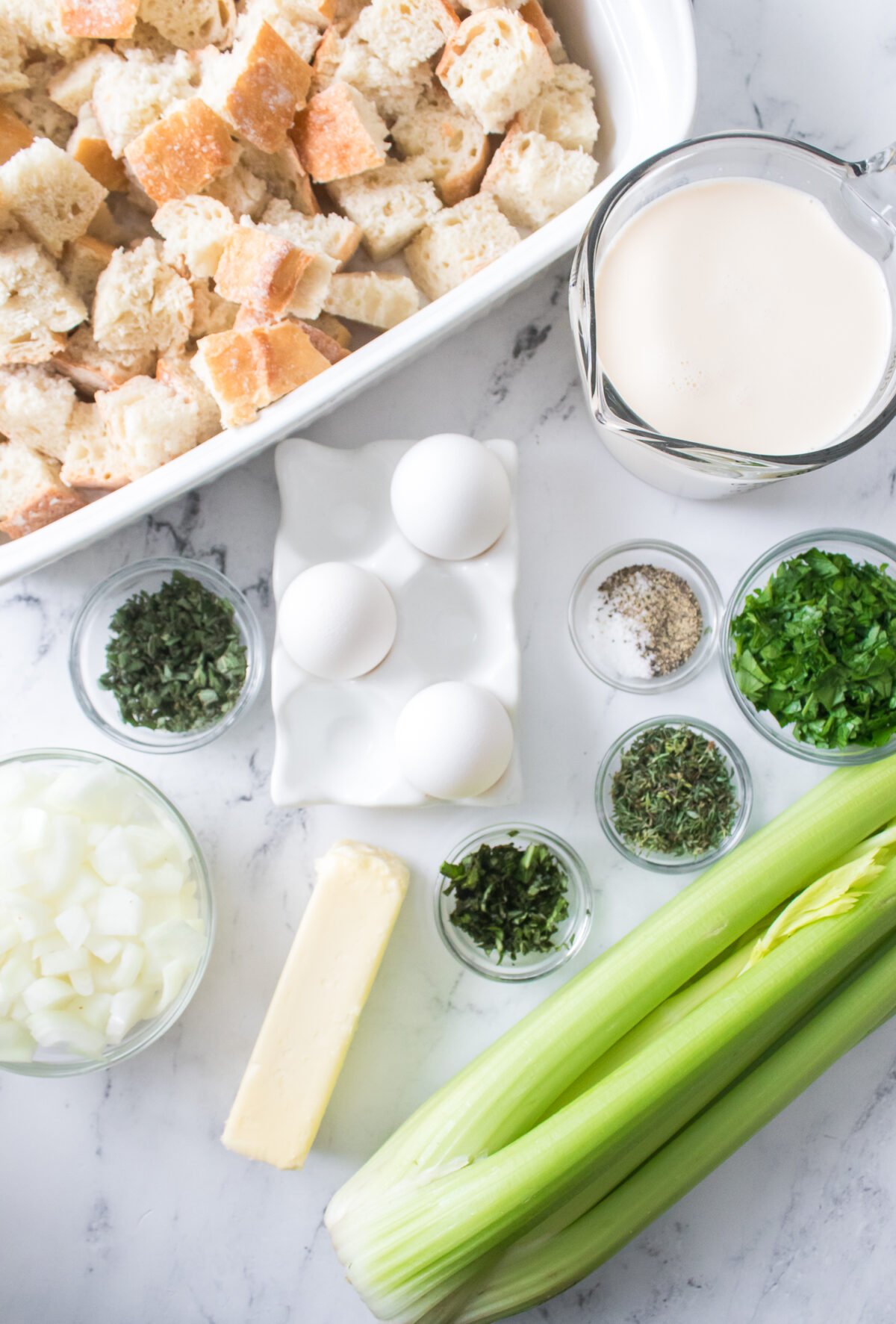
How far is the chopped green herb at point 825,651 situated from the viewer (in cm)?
128

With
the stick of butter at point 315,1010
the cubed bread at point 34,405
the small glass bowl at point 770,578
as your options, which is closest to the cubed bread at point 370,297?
the cubed bread at point 34,405

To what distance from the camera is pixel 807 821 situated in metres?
1.31

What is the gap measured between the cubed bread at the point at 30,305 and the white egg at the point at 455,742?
0.65m

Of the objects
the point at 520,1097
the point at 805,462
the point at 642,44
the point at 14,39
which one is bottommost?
the point at 520,1097

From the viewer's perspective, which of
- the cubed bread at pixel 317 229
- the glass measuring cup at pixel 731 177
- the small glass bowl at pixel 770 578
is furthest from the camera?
the small glass bowl at pixel 770 578

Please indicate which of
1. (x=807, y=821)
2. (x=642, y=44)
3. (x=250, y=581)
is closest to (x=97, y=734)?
(x=250, y=581)

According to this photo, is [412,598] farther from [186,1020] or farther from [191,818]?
[186,1020]

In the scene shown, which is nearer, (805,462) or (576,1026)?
(805,462)

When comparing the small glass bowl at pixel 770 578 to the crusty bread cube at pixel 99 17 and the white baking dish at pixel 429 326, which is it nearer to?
the white baking dish at pixel 429 326

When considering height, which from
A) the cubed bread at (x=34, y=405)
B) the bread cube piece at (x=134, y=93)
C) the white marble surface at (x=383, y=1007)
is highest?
the bread cube piece at (x=134, y=93)

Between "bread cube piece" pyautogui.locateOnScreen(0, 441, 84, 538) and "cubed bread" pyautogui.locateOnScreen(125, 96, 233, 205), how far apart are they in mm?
365

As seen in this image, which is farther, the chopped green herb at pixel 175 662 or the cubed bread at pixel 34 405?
the chopped green herb at pixel 175 662

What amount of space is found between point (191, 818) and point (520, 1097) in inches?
23.9

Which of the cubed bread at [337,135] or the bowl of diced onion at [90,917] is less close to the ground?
the cubed bread at [337,135]
